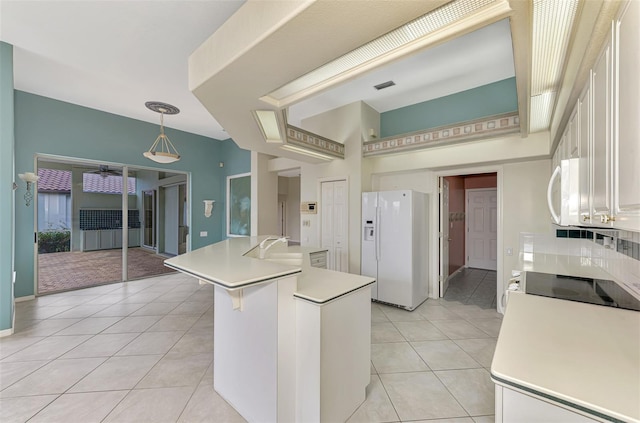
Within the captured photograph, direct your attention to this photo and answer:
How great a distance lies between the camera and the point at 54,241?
4.45m

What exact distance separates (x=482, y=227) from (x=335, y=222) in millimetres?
4331

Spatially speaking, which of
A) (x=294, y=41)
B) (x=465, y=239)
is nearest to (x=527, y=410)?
(x=294, y=41)

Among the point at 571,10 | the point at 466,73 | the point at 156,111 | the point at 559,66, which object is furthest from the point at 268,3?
the point at 156,111

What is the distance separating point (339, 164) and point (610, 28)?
3707 millimetres

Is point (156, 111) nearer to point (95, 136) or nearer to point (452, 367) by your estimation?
point (95, 136)

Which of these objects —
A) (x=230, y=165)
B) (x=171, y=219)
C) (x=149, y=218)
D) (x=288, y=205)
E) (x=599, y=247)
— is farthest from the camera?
(x=288, y=205)

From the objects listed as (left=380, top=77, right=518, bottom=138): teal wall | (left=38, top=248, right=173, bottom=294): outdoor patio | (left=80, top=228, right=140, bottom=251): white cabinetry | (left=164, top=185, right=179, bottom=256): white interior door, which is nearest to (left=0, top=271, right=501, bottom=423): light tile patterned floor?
(left=38, top=248, right=173, bottom=294): outdoor patio

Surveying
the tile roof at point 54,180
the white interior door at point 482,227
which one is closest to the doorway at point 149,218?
the tile roof at point 54,180

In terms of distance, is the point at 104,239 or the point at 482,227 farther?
the point at 482,227

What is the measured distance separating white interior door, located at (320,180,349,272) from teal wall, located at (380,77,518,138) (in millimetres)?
1430

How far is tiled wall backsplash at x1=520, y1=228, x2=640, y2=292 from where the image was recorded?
4.96 feet

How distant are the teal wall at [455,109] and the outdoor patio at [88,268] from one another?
568 cm

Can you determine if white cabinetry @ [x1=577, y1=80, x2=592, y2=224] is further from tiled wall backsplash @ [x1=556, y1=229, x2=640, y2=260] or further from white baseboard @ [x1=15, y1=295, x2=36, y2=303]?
white baseboard @ [x1=15, y1=295, x2=36, y2=303]

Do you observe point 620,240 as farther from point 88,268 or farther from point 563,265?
point 88,268
